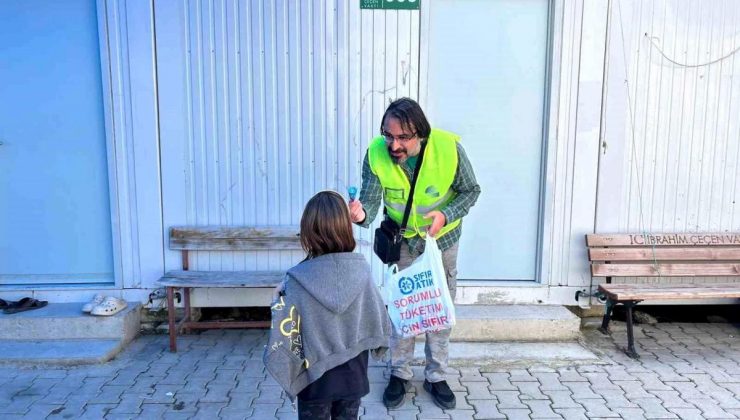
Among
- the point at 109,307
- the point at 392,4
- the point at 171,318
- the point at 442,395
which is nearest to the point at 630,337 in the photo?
the point at 442,395

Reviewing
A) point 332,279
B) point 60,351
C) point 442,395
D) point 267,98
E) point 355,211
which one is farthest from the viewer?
point 267,98

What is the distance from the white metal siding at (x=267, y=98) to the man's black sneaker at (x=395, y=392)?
164 centimetres

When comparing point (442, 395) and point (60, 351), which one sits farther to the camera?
point (60, 351)

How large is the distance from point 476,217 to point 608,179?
43.7 inches

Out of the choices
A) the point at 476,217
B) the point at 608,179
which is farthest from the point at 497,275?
the point at 608,179

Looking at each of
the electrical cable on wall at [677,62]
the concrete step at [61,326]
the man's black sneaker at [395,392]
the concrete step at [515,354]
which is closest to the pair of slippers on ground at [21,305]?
the concrete step at [61,326]

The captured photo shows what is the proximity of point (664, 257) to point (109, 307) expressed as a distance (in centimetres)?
445

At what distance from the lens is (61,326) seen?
400 centimetres

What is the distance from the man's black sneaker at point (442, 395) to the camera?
319 centimetres

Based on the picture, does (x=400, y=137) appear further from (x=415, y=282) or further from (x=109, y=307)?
(x=109, y=307)

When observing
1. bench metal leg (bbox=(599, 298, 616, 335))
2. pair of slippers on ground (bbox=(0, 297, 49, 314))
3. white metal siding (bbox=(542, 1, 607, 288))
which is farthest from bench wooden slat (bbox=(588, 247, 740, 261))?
pair of slippers on ground (bbox=(0, 297, 49, 314))

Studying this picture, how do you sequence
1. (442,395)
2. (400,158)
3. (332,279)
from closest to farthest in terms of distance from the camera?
(332,279) → (400,158) → (442,395)

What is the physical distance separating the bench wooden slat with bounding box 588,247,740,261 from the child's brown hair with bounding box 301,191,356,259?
2880 millimetres

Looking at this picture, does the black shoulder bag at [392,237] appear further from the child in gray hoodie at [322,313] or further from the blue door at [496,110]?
the blue door at [496,110]
